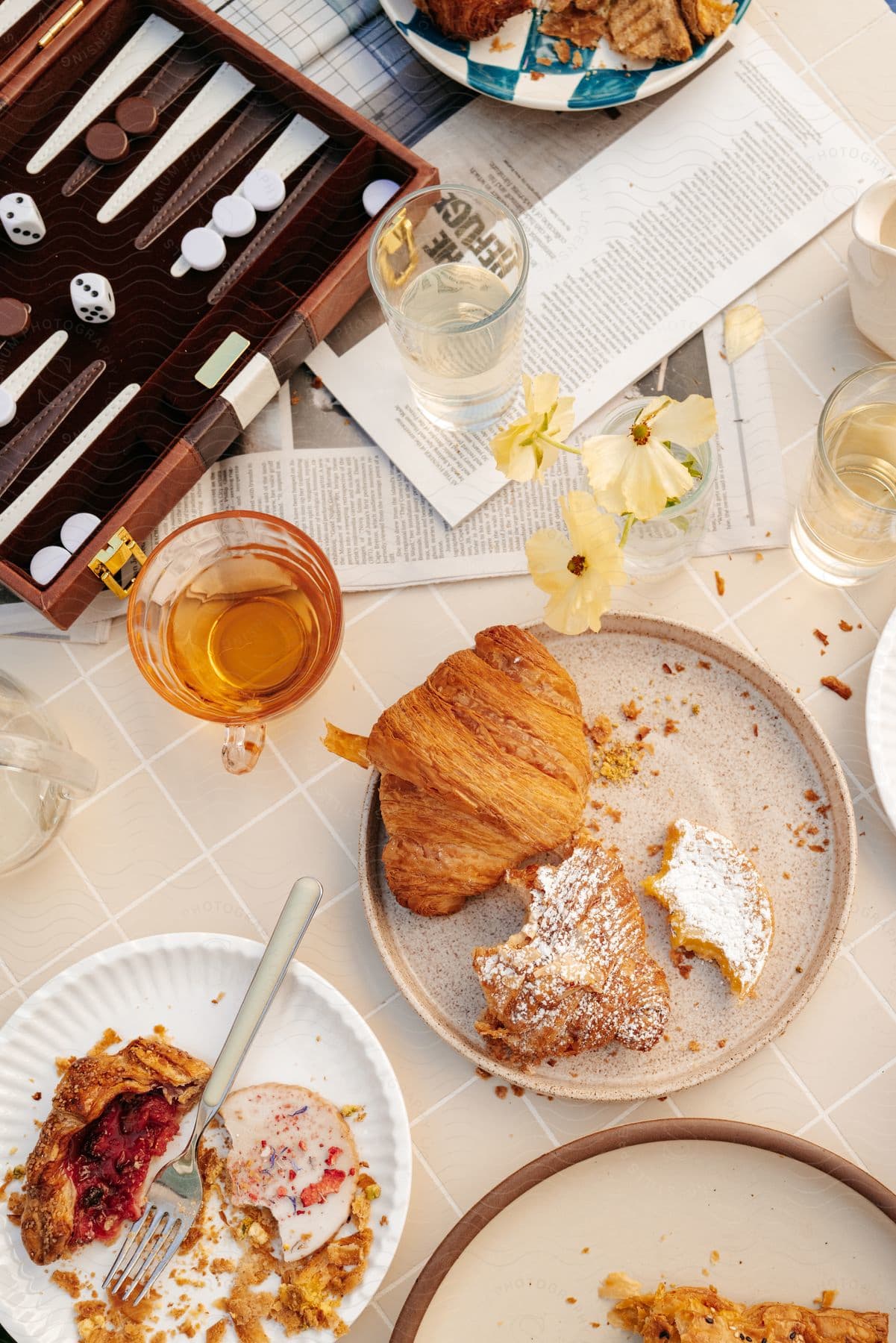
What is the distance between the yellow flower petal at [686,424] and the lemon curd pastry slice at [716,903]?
0.40 m

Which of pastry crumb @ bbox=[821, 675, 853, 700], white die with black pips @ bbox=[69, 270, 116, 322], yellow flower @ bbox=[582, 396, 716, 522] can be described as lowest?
pastry crumb @ bbox=[821, 675, 853, 700]

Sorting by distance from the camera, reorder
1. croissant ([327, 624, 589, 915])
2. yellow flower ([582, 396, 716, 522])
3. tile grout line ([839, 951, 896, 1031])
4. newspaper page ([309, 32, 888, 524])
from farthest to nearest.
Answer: newspaper page ([309, 32, 888, 524])
tile grout line ([839, 951, 896, 1031])
croissant ([327, 624, 589, 915])
yellow flower ([582, 396, 716, 522])

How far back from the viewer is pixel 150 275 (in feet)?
4.20

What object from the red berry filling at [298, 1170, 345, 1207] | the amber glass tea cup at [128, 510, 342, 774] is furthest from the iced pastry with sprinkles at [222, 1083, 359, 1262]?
the amber glass tea cup at [128, 510, 342, 774]

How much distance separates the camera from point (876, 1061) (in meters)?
1.20

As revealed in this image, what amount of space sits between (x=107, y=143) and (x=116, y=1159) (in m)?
1.08

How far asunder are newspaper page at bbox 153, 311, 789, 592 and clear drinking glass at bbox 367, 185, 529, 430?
0.34 ft

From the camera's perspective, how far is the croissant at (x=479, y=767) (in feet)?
3.62

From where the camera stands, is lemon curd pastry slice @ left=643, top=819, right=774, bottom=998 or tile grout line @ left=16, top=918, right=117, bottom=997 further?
tile grout line @ left=16, top=918, right=117, bottom=997

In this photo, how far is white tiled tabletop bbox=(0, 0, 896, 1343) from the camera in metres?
1.19

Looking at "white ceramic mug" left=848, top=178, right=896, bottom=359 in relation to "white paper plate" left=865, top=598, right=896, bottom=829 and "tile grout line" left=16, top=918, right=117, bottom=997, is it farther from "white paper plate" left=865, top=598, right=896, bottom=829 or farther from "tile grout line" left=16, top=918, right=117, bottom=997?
"tile grout line" left=16, top=918, right=117, bottom=997

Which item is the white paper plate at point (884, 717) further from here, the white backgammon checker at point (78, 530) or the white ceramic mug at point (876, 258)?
the white backgammon checker at point (78, 530)

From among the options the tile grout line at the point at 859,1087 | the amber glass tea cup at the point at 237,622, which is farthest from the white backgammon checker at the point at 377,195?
the tile grout line at the point at 859,1087

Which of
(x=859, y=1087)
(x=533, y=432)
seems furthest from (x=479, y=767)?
(x=859, y=1087)
